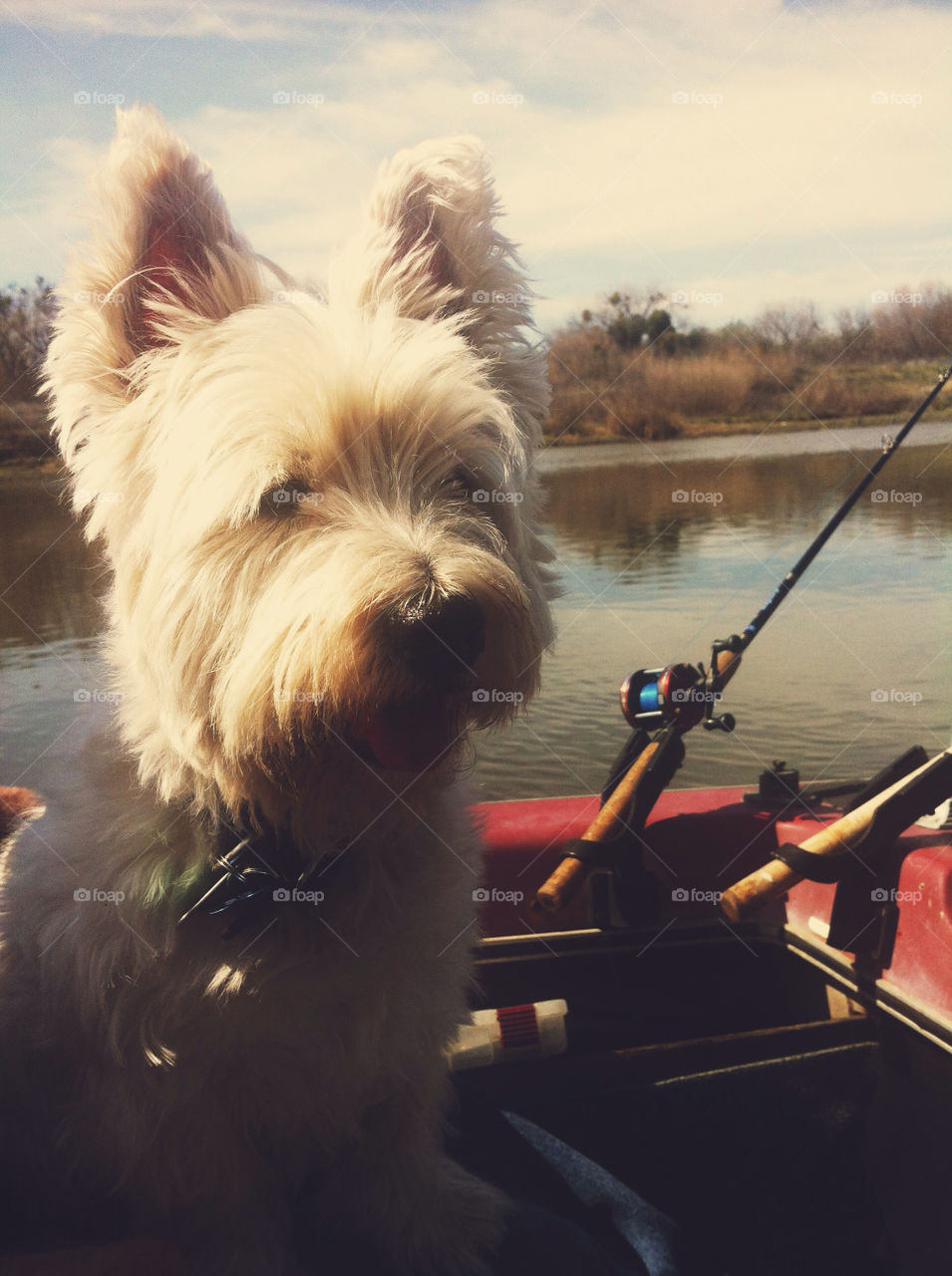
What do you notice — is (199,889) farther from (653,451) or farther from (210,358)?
(653,451)

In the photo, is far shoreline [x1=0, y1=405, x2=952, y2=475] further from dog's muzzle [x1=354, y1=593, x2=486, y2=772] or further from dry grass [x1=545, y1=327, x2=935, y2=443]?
dog's muzzle [x1=354, y1=593, x2=486, y2=772]

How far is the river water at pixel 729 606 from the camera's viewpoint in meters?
2.71

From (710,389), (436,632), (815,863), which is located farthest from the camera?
(710,389)

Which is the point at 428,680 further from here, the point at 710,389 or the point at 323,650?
the point at 710,389

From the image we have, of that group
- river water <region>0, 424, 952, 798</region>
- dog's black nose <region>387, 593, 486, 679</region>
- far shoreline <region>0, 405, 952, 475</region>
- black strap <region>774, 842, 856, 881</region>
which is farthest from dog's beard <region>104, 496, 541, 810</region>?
river water <region>0, 424, 952, 798</region>

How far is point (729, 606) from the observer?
3.93 m

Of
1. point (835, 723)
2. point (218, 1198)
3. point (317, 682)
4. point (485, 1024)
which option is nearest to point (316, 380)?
point (317, 682)

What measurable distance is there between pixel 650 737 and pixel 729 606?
6.24ft

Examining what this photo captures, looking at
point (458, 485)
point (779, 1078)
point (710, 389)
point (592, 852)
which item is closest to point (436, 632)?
point (458, 485)

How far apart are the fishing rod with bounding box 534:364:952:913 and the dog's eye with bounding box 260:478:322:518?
1041 mm

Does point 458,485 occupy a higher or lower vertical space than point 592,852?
higher

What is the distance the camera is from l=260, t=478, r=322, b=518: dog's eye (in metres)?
1.29

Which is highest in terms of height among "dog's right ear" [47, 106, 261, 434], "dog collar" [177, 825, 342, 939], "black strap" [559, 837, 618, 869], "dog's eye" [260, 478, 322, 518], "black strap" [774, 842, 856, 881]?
"dog's right ear" [47, 106, 261, 434]

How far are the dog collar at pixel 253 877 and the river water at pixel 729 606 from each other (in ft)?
4.06
